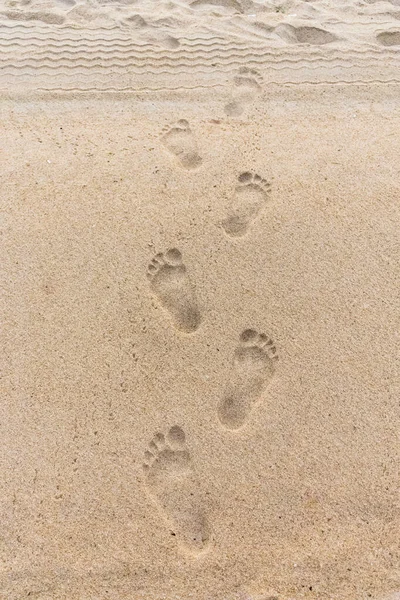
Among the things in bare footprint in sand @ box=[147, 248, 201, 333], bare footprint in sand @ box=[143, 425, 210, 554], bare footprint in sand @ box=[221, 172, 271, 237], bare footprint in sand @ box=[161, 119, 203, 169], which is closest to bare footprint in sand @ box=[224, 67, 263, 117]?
bare footprint in sand @ box=[161, 119, 203, 169]

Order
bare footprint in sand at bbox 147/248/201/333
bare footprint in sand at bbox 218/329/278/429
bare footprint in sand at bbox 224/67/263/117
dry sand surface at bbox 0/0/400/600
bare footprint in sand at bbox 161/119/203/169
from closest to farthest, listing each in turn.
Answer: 1. dry sand surface at bbox 0/0/400/600
2. bare footprint in sand at bbox 218/329/278/429
3. bare footprint in sand at bbox 147/248/201/333
4. bare footprint in sand at bbox 161/119/203/169
5. bare footprint in sand at bbox 224/67/263/117

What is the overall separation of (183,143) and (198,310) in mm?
806

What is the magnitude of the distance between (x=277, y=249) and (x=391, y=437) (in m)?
0.79

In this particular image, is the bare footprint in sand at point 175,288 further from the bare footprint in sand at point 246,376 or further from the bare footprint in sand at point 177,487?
the bare footprint in sand at point 177,487

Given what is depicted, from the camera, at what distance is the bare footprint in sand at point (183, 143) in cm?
213

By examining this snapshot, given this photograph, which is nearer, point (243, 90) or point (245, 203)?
point (245, 203)

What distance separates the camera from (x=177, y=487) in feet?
5.22

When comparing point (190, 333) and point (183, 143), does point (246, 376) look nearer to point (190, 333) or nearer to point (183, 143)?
point (190, 333)

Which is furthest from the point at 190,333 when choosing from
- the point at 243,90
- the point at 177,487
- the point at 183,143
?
the point at 243,90

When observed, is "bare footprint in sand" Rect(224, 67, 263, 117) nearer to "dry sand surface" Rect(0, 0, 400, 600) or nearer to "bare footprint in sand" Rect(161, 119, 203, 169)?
"dry sand surface" Rect(0, 0, 400, 600)

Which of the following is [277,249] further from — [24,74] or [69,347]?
[24,74]

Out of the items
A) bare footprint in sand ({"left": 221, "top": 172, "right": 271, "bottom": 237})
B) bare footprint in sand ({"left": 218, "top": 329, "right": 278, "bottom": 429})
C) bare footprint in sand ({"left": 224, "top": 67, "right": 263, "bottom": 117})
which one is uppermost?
bare footprint in sand ({"left": 224, "top": 67, "right": 263, "bottom": 117})

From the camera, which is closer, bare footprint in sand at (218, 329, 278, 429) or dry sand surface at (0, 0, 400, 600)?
dry sand surface at (0, 0, 400, 600)

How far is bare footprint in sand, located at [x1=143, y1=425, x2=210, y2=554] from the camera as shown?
1.55m
